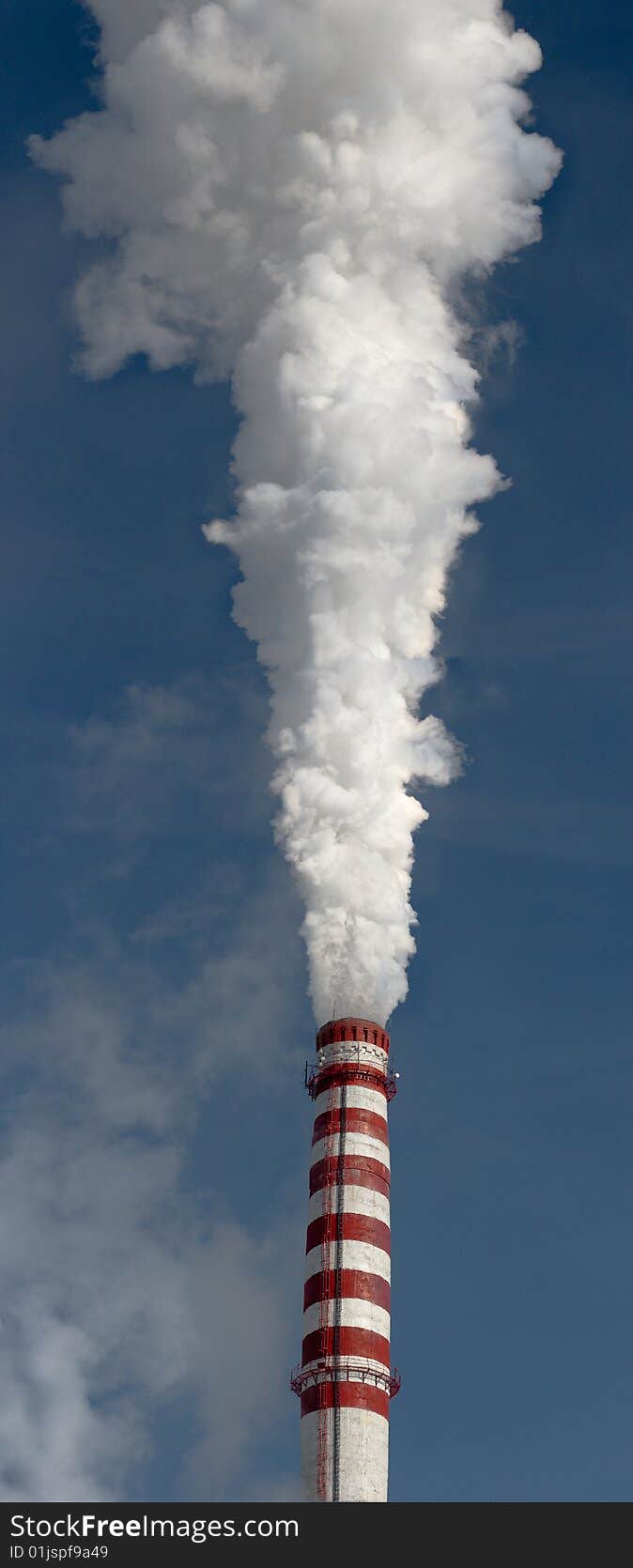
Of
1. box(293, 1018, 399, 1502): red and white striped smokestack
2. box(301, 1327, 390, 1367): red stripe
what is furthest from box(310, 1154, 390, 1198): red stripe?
box(301, 1327, 390, 1367): red stripe

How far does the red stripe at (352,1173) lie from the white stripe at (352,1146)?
7.1 inches

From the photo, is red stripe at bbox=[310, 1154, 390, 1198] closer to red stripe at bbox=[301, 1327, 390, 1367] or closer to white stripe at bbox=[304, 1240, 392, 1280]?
white stripe at bbox=[304, 1240, 392, 1280]

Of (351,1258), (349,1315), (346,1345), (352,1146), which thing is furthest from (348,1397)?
(352,1146)

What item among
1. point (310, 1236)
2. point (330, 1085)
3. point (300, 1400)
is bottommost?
point (300, 1400)

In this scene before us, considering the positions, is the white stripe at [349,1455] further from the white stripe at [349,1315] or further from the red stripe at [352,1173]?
the red stripe at [352,1173]

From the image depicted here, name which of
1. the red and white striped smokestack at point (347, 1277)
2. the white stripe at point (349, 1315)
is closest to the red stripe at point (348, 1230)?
the red and white striped smokestack at point (347, 1277)

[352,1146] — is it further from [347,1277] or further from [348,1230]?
[347,1277]

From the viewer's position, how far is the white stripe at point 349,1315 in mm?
62125

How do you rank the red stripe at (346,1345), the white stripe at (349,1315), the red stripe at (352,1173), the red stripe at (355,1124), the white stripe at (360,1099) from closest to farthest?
the red stripe at (346,1345), the white stripe at (349,1315), the red stripe at (352,1173), the red stripe at (355,1124), the white stripe at (360,1099)

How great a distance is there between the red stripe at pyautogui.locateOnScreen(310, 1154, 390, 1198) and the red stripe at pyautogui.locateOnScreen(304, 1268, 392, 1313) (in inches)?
134
